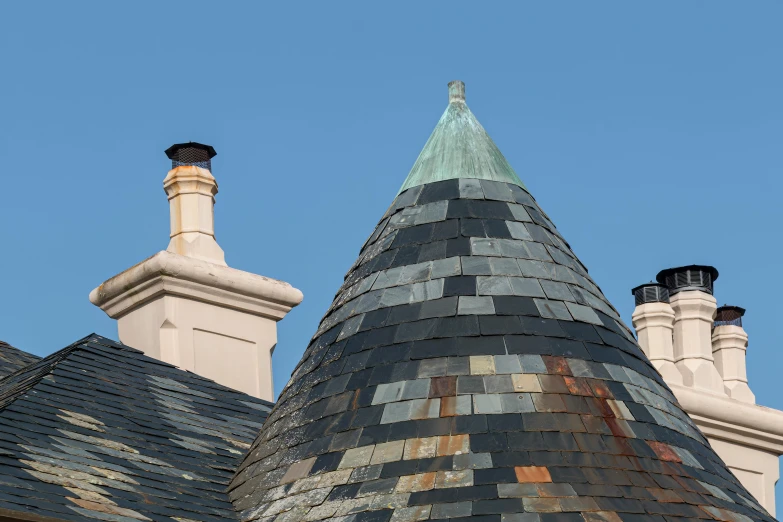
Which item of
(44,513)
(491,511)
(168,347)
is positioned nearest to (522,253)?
(491,511)

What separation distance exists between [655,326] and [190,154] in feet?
22.0

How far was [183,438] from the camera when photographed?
17828 millimetres

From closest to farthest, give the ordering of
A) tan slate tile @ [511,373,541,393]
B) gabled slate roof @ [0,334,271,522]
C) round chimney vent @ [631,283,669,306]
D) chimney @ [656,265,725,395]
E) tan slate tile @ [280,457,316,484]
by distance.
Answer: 1. tan slate tile @ [511,373,541,393]
2. gabled slate roof @ [0,334,271,522]
3. tan slate tile @ [280,457,316,484]
4. chimney @ [656,265,725,395]
5. round chimney vent @ [631,283,669,306]

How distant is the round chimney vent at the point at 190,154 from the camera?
23.7m

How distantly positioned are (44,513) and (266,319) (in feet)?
28.8

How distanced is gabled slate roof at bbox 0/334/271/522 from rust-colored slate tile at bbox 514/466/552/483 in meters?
2.92

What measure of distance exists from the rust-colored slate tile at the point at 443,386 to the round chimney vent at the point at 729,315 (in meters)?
13.2

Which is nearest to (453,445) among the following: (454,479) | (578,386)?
(454,479)

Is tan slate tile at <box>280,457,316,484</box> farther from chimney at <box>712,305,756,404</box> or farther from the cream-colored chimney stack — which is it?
chimney at <box>712,305,756,404</box>

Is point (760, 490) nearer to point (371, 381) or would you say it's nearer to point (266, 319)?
point (266, 319)

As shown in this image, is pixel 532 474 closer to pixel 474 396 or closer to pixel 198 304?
pixel 474 396

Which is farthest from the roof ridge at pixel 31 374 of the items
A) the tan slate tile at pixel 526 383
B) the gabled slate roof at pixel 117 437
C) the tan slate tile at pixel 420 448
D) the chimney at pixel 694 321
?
the chimney at pixel 694 321

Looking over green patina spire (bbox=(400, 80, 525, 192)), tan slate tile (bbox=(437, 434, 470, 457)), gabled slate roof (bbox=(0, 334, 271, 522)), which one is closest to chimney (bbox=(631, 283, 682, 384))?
gabled slate roof (bbox=(0, 334, 271, 522))

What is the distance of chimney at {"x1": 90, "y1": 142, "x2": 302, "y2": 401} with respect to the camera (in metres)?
22.1
